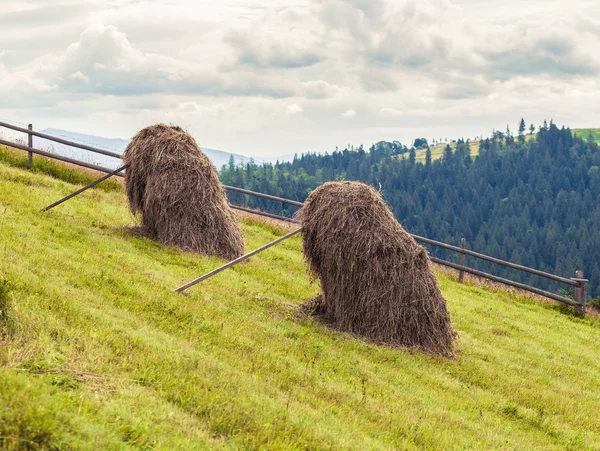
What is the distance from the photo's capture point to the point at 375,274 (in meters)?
11.3

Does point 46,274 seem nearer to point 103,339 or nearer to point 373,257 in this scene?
point 103,339

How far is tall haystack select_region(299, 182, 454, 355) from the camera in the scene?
11.4 m

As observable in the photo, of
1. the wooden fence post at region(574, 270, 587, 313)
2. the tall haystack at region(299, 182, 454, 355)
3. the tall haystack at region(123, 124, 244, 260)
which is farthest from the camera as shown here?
the wooden fence post at region(574, 270, 587, 313)

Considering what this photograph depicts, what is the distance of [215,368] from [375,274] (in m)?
4.75

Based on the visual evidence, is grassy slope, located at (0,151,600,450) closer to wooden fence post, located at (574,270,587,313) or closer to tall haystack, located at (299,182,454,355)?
tall haystack, located at (299,182,454,355)

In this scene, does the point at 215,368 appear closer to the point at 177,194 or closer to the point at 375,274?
the point at 375,274

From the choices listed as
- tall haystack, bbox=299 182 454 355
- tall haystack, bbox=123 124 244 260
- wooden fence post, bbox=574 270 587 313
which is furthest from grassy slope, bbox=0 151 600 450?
wooden fence post, bbox=574 270 587 313

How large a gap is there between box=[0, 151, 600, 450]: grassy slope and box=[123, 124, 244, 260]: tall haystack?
852mm

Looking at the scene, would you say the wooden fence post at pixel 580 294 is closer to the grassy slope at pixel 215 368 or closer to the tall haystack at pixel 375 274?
the grassy slope at pixel 215 368

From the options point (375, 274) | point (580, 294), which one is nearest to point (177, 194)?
point (375, 274)

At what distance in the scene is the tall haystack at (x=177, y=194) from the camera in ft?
49.6

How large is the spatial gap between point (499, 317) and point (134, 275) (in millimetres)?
11055

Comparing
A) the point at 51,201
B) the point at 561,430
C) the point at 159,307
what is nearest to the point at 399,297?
the point at 561,430

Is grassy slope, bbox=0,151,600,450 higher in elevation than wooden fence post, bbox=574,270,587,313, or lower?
higher
